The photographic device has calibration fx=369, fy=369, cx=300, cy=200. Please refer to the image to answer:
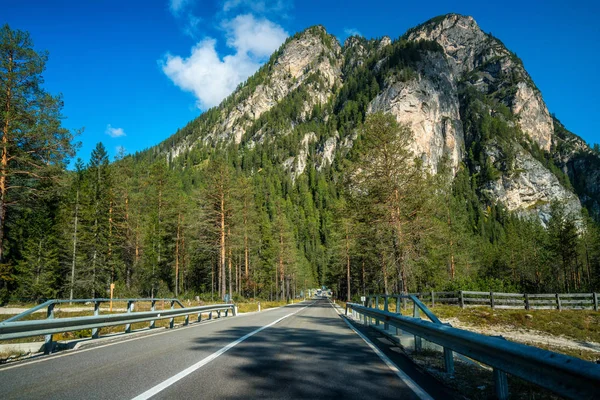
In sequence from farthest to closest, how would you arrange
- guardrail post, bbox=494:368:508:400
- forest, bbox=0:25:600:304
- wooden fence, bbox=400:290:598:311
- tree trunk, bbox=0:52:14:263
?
wooden fence, bbox=400:290:598:311 → forest, bbox=0:25:600:304 → tree trunk, bbox=0:52:14:263 → guardrail post, bbox=494:368:508:400

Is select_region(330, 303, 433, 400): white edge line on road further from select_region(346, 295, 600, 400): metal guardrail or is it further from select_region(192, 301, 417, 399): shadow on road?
select_region(346, 295, 600, 400): metal guardrail

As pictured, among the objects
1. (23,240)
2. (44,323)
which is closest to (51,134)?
(44,323)

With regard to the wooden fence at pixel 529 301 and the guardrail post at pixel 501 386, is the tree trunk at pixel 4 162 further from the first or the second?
the wooden fence at pixel 529 301

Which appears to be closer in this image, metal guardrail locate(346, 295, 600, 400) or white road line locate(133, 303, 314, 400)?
metal guardrail locate(346, 295, 600, 400)

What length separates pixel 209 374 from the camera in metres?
5.43

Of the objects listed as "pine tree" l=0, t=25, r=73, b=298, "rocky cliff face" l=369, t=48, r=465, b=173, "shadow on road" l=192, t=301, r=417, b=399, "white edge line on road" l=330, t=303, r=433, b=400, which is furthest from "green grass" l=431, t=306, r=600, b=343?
"rocky cliff face" l=369, t=48, r=465, b=173

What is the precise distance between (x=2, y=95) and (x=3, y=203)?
6.23 meters

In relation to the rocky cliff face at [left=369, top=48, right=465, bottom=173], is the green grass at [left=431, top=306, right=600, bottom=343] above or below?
below

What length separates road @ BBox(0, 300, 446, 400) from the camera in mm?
4449

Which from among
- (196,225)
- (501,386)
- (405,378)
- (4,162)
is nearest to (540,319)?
(405,378)

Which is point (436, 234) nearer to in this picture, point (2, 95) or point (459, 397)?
point (459, 397)

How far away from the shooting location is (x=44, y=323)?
7055 millimetres

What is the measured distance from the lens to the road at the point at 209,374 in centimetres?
445

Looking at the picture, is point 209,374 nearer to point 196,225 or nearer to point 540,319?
point 540,319
